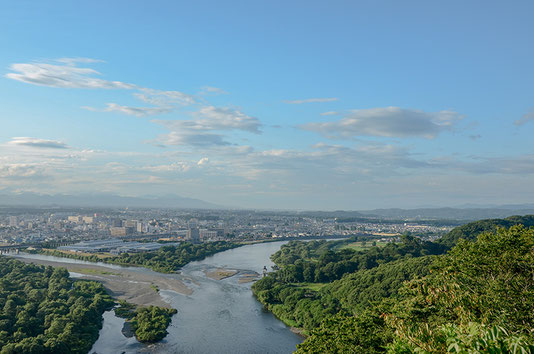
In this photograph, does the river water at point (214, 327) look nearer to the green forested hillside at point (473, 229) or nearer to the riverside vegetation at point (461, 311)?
the riverside vegetation at point (461, 311)

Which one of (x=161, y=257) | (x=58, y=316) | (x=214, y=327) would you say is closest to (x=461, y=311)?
(x=214, y=327)

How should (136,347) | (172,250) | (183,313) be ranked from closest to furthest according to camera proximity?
(136,347), (183,313), (172,250)

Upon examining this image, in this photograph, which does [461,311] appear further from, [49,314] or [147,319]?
[49,314]

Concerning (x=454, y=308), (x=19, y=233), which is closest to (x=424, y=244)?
(x=454, y=308)

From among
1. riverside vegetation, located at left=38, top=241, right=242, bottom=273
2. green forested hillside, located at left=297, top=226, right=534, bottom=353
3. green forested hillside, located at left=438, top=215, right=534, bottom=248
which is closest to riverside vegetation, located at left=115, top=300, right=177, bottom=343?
green forested hillside, located at left=297, top=226, right=534, bottom=353

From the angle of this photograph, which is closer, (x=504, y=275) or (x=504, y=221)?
(x=504, y=275)

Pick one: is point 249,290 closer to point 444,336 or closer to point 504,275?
point 504,275
